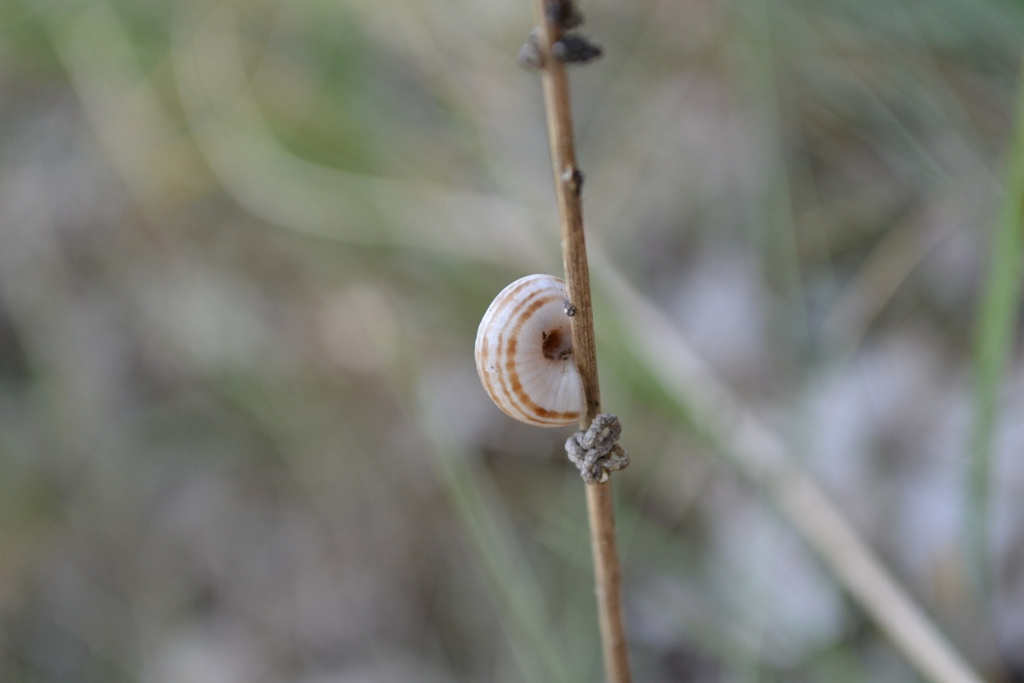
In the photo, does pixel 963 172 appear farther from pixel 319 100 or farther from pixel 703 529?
pixel 319 100

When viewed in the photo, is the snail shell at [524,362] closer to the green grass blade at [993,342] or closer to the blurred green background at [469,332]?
the blurred green background at [469,332]

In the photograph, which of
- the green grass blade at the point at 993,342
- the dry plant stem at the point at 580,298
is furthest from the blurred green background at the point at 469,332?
the dry plant stem at the point at 580,298

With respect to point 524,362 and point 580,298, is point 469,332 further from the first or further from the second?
point 580,298

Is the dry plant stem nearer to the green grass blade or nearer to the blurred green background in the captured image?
the blurred green background

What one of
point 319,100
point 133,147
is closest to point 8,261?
point 133,147

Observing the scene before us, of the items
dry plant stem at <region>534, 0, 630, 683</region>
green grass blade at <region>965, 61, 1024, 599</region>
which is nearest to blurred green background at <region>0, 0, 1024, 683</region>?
green grass blade at <region>965, 61, 1024, 599</region>
